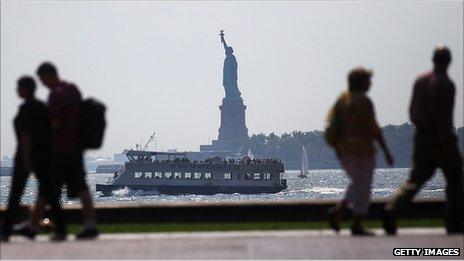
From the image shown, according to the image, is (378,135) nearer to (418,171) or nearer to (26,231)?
(418,171)

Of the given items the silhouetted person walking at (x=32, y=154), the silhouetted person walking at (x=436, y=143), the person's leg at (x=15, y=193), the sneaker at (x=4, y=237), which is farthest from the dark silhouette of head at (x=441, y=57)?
the sneaker at (x=4, y=237)

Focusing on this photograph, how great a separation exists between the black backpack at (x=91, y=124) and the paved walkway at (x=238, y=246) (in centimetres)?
77

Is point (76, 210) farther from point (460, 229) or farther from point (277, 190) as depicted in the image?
point (277, 190)

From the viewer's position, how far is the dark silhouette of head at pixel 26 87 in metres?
8.12

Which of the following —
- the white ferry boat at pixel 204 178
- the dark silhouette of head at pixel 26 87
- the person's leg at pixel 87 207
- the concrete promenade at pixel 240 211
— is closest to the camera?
the person's leg at pixel 87 207

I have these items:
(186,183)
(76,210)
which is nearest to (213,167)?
(186,183)

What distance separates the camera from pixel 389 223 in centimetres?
778

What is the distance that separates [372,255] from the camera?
6512 millimetres

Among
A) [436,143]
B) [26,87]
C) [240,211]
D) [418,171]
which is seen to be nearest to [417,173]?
[418,171]

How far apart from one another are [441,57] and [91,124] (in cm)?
249

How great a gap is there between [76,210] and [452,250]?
3.95 meters

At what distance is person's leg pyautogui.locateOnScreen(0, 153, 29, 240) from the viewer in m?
8.09

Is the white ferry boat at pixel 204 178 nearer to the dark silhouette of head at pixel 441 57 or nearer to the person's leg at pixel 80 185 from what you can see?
the person's leg at pixel 80 185

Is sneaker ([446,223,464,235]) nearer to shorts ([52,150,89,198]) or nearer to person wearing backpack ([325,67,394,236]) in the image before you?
person wearing backpack ([325,67,394,236])
